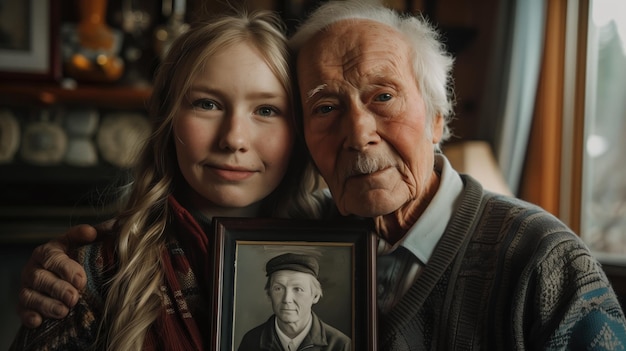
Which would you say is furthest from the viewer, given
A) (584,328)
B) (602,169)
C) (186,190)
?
(602,169)

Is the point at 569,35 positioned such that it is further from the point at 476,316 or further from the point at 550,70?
the point at 476,316

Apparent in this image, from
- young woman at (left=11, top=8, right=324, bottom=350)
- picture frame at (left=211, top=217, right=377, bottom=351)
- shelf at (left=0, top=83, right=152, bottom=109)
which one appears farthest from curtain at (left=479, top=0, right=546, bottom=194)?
picture frame at (left=211, top=217, right=377, bottom=351)

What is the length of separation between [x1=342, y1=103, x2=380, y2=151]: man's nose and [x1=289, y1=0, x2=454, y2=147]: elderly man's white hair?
12 centimetres

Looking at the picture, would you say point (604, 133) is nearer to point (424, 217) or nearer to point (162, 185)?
point (424, 217)

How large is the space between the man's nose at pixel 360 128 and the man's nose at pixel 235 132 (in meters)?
0.16

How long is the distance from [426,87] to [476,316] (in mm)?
380

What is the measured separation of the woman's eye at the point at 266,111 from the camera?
40.9 inches

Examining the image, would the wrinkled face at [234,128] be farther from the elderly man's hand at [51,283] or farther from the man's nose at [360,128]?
the elderly man's hand at [51,283]

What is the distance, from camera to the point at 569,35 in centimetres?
258

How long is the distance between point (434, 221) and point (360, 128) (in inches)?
7.8

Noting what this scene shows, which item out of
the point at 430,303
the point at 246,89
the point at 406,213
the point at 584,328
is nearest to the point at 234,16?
the point at 246,89

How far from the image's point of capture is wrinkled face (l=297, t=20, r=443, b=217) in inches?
37.8

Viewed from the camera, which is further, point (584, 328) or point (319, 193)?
point (319, 193)

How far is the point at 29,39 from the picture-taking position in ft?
9.96
